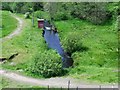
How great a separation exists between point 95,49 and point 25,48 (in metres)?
8.04

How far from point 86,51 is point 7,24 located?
16.8 m

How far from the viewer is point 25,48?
133ft

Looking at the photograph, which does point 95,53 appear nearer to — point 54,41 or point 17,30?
point 54,41

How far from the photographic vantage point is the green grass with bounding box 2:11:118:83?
3230 centimetres

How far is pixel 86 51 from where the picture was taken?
4019 cm

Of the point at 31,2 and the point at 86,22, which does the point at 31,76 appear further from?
the point at 31,2

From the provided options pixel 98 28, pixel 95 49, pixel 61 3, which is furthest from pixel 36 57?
pixel 61 3

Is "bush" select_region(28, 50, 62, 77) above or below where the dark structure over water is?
below

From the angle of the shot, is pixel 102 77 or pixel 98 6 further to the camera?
pixel 98 6

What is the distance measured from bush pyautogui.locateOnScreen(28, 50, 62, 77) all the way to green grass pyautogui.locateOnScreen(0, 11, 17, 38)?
1405 centimetres

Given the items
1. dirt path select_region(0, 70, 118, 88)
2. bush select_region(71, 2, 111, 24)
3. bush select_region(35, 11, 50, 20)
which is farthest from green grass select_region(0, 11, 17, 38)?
dirt path select_region(0, 70, 118, 88)

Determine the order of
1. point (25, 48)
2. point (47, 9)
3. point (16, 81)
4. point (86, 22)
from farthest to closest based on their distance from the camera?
1. point (47, 9)
2. point (86, 22)
3. point (25, 48)
4. point (16, 81)

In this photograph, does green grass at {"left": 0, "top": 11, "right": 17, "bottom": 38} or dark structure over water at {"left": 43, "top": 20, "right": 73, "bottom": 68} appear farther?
green grass at {"left": 0, "top": 11, "right": 17, "bottom": 38}

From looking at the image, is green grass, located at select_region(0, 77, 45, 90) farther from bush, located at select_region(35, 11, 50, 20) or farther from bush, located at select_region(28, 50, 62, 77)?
bush, located at select_region(35, 11, 50, 20)
